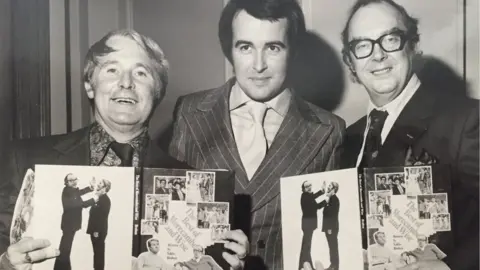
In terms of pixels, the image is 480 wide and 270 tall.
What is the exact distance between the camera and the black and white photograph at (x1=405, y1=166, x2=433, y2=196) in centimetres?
136

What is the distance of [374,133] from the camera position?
140 cm

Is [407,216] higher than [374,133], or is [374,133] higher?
[374,133]

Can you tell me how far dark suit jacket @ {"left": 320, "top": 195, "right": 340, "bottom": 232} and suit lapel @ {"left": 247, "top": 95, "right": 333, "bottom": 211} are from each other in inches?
3.8

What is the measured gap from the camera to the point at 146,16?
1430 millimetres

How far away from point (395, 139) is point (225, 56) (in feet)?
1.42

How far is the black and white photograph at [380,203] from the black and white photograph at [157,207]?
455mm

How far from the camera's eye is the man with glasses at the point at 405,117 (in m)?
1.35

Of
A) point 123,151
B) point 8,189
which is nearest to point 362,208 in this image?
point 123,151

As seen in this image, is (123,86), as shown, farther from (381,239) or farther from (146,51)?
(381,239)

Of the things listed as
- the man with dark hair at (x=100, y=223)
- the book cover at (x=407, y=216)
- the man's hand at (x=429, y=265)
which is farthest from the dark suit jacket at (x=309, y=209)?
the man with dark hair at (x=100, y=223)

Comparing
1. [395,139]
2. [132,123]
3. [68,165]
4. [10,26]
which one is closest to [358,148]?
[395,139]

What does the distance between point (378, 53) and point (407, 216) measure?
1.22 feet

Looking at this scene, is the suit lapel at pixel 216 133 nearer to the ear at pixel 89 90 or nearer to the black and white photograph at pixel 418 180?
the ear at pixel 89 90

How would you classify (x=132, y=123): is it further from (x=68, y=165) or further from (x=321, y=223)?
(x=321, y=223)
